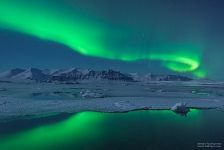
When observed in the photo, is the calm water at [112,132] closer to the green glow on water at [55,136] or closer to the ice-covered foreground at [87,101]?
the green glow on water at [55,136]

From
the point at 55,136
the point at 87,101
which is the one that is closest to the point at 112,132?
the point at 55,136

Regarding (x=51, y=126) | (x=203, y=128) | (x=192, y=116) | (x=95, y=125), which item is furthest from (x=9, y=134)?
(x=192, y=116)

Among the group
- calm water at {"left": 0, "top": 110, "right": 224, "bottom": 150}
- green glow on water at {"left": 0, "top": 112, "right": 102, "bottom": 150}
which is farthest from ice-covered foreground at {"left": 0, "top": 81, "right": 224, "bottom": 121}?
green glow on water at {"left": 0, "top": 112, "right": 102, "bottom": 150}

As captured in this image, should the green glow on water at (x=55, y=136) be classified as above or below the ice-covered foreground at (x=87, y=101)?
below

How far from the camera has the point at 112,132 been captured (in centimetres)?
957

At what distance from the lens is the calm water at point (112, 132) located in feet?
25.8

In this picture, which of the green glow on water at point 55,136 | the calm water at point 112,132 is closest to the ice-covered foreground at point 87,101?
the calm water at point 112,132

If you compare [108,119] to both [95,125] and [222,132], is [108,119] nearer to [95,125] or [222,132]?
[95,125]

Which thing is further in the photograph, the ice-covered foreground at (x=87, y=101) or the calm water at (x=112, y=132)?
the ice-covered foreground at (x=87, y=101)

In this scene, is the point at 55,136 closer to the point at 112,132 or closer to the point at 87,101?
the point at 112,132

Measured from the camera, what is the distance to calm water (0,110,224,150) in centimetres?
785

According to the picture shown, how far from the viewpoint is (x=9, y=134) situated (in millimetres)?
8922

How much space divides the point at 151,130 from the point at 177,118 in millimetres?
3320

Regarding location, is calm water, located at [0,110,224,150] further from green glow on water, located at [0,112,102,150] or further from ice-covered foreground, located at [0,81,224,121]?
ice-covered foreground, located at [0,81,224,121]
